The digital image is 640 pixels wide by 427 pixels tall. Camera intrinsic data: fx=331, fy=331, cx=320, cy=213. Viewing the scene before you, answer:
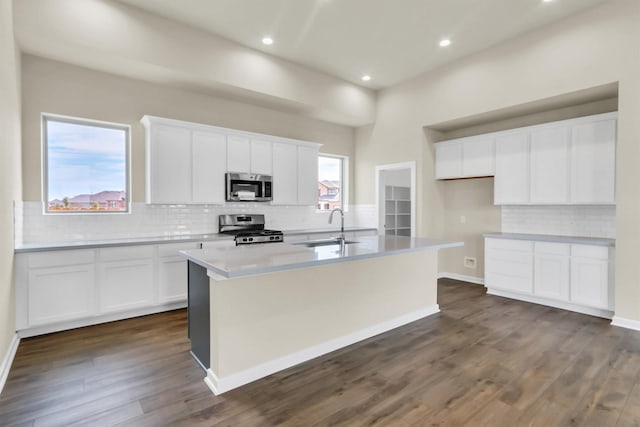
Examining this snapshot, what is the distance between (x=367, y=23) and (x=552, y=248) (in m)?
3.66

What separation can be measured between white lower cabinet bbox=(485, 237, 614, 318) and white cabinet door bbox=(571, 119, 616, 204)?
2.12ft

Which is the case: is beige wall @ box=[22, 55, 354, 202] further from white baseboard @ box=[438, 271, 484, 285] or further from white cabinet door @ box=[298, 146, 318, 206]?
white baseboard @ box=[438, 271, 484, 285]

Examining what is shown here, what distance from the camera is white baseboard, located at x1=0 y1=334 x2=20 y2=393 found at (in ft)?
7.72

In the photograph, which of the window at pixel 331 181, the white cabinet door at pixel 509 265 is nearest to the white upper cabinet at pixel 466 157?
the white cabinet door at pixel 509 265

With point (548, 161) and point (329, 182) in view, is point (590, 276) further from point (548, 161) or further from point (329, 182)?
point (329, 182)

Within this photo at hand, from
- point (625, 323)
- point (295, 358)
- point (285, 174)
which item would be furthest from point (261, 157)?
point (625, 323)

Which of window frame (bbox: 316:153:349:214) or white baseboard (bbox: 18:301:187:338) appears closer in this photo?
white baseboard (bbox: 18:301:187:338)

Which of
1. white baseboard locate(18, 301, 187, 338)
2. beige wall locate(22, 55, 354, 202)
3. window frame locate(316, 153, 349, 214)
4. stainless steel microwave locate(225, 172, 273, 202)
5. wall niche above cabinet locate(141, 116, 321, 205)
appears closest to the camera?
white baseboard locate(18, 301, 187, 338)

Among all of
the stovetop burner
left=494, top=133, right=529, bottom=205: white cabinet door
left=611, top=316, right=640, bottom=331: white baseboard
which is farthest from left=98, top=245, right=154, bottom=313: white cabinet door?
left=611, top=316, right=640, bottom=331: white baseboard

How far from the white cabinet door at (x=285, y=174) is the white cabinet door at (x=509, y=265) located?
10.1 feet

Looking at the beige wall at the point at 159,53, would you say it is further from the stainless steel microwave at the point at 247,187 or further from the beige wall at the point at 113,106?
the stainless steel microwave at the point at 247,187

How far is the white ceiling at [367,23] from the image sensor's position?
369 centimetres

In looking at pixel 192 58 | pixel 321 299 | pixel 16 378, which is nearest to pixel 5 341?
pixel 16 378

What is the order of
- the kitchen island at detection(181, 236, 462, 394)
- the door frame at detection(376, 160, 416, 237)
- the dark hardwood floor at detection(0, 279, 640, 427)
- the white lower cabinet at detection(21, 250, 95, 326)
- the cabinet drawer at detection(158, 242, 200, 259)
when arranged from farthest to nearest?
1. the door frame at detection(376, 160, 416, 237)
2. the cabinet drawer at detection(158, 242, 200, 259)
3. the white lower cabinet at detection(21, 250, 95, 326)
4. the kitchen island at detection(181, 236, 462, 394)
5. the dark hardwood floor at detection(0, 279, 640, 427)
